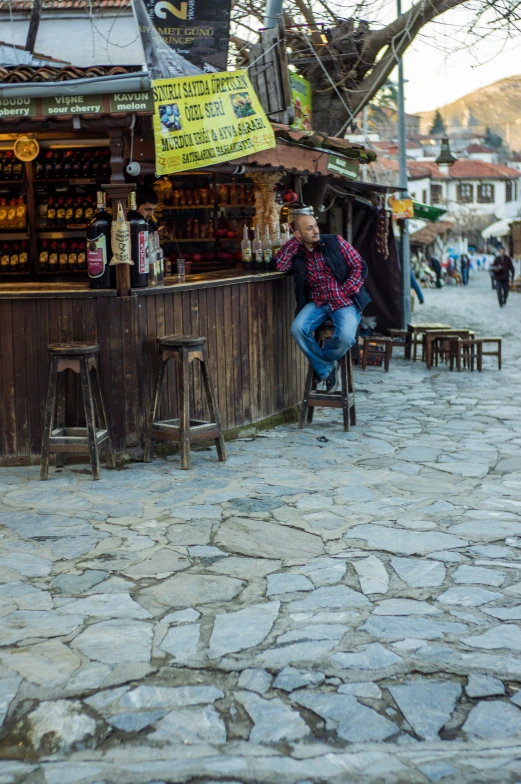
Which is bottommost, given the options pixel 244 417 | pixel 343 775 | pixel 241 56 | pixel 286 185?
pixel 343 775

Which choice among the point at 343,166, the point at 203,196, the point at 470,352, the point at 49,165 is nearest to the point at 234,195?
the point at 203,196

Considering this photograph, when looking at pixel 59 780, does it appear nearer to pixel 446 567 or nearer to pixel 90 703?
pixel 90 703

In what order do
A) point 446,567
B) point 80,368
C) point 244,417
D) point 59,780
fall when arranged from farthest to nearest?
point 244,417
point 80,368
point 446,567
point 59,780

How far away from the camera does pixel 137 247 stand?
7719 mm

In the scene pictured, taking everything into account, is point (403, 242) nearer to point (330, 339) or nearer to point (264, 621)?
point (330, 339)

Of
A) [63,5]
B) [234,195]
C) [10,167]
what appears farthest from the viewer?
[63,5]

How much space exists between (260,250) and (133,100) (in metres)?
2.82

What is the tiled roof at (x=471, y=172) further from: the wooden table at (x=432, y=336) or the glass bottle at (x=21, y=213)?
the glass bottle at (x=21, y=213)

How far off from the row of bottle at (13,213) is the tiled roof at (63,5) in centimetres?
473

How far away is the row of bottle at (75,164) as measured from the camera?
37.3ft

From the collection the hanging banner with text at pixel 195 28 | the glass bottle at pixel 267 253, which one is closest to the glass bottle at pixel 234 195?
the hanging banner with text at pixel 195 28

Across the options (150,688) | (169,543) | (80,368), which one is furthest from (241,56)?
(150,688)

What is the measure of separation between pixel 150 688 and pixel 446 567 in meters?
2.09

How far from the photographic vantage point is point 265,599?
16.0 ft
